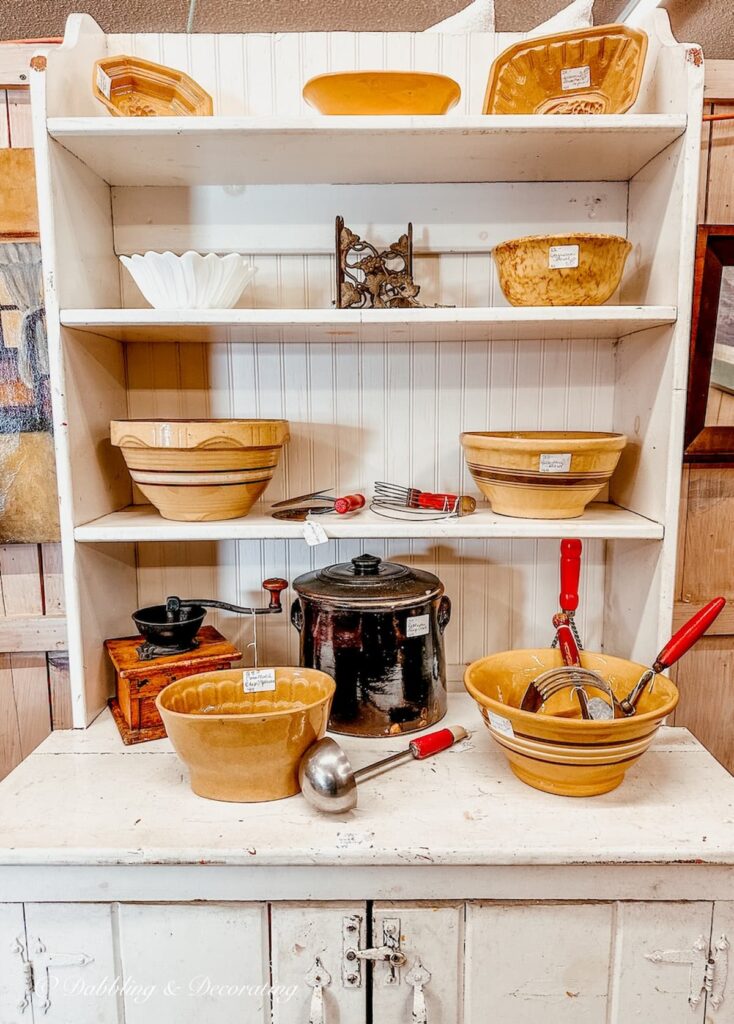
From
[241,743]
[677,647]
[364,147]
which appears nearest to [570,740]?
[677,647]

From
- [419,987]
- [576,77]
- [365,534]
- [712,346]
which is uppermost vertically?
[576,77]

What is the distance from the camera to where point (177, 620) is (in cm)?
128

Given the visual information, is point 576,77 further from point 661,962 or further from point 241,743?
point 661,962

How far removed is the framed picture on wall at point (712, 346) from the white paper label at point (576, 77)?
377 mm

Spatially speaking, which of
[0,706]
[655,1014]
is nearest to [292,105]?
[0,706]

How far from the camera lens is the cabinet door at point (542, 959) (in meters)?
0.96

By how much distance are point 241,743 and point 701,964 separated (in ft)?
2.30

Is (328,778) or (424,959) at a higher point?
(328,778)

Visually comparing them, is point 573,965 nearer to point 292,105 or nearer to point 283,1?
point 292,105

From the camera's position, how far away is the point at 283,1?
1975 millimetres

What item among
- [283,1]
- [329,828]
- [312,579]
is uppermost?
[283,1]

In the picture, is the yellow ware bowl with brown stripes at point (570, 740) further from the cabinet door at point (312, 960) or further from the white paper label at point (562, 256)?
the white paper label at point (562, 256)

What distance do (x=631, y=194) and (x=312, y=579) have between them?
0.97 metres

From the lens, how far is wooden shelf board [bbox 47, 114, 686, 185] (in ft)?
3.63
